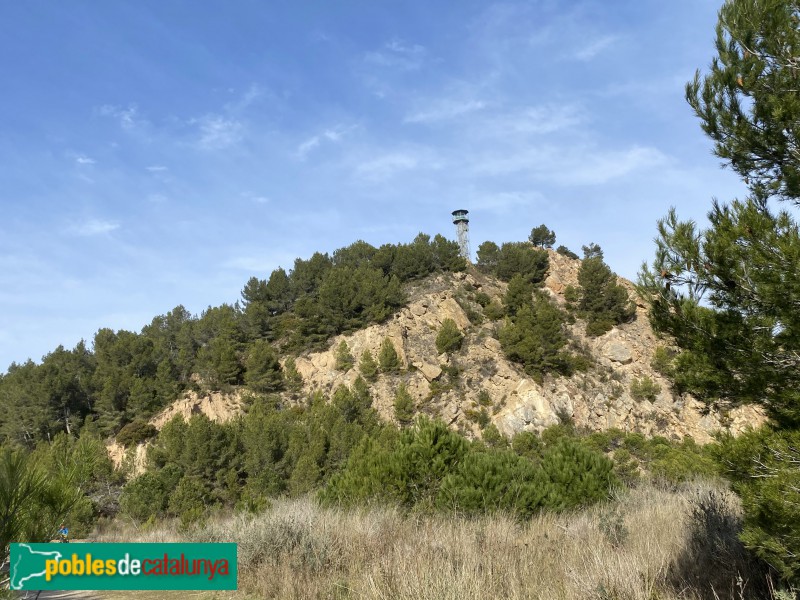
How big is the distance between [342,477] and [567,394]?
24295 mm

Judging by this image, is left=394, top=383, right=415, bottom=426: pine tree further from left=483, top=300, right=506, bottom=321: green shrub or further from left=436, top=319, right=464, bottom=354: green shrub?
left=483, top=300, right=506, bottom=321: green shrub

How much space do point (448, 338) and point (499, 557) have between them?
31642 mm

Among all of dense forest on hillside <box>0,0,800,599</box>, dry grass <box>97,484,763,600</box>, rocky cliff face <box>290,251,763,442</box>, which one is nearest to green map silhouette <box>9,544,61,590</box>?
dense forest on hillside <box>0,0,800,599</box>

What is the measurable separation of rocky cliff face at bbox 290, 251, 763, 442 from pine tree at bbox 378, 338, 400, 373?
0.54 meters

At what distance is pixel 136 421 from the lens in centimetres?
3412

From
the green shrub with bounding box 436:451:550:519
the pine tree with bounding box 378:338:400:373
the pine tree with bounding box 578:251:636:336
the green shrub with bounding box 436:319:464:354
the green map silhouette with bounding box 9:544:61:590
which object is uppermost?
the pine tree with bounding box 578:251:636:336

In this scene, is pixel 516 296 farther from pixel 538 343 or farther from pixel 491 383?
pixel 491 383

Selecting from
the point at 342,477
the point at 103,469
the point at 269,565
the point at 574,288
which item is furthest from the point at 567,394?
the point at 269,565

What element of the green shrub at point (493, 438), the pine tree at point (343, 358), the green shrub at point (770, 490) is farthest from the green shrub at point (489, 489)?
the pine tree at point (343, 358)

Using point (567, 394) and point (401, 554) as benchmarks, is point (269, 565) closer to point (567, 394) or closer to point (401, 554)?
point (401, 554)

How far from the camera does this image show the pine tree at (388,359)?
3522 cm

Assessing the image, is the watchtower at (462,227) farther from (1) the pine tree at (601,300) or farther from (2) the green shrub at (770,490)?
(2) the green shrub at (770,490)

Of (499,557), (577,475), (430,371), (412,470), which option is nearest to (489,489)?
(412,470)

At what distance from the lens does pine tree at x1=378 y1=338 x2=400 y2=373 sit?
1387 inches
